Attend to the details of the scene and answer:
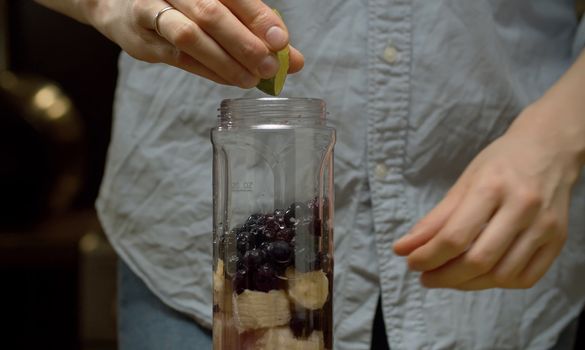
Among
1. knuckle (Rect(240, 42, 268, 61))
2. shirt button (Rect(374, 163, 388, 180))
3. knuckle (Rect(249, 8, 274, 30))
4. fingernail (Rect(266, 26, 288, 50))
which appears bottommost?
shirt button (Rect(374, 163, 388, 180))

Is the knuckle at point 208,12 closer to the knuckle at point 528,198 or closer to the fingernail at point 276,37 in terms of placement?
the fingernail at point 276,37

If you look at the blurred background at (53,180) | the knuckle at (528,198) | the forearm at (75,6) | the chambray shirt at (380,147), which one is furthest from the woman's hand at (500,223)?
the blurred background at (53,180)

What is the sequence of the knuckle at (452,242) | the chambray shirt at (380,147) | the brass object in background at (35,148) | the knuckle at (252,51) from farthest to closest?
the brass object in background at (35,148)
the chambray shirt at (380,147)
the knuckle at (452,242)
the knuckle at (252,51)

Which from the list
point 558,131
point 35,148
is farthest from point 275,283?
point 35,148

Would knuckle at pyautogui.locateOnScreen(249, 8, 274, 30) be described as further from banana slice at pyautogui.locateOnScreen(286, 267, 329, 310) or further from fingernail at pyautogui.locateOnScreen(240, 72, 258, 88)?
banana slice at pyautogui.locateOnScreen(286, 267, 329, 310)

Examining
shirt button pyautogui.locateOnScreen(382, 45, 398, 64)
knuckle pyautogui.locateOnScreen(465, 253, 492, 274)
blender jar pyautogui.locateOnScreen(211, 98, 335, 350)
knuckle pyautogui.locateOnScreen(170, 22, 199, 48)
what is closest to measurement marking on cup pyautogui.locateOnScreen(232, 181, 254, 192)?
blender jar pyautogui.locateOnScreen(211, 98, 335, 350)

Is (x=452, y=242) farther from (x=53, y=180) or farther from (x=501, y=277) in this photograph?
(x=53, y=180)
